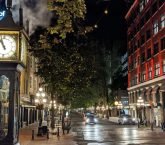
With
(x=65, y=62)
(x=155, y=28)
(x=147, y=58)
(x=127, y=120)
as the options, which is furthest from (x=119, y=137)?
(x=147, y=58)

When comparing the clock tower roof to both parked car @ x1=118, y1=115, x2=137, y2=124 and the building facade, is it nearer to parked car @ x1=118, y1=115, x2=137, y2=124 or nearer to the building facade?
the building facade

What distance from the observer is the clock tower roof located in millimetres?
13930

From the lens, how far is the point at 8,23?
1406 cm

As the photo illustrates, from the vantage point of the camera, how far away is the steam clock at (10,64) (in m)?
13.8

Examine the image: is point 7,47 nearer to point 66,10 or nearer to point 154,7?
point 66,10

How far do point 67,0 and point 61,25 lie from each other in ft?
4.19

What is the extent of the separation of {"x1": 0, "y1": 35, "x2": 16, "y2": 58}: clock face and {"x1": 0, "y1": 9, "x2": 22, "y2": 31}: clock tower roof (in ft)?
0.99

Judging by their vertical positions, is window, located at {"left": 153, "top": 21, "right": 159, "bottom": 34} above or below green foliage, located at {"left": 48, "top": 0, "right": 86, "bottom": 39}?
above

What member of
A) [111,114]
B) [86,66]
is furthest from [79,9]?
[111,114]

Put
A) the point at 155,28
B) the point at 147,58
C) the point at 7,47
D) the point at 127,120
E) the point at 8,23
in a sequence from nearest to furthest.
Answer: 1. the point at 7,47
2. the point at 8,23
3. the point at 155,28
4. the point at 127,120
5. the point at 147,58

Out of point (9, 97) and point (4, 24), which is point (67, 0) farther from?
point (9, 97)

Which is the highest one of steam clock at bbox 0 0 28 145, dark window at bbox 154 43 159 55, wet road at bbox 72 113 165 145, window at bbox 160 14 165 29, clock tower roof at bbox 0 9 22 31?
window at bbox 160 14 165 29

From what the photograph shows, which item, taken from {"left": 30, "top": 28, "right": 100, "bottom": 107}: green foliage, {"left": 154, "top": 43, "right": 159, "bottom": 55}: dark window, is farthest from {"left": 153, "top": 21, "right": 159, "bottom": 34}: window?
{"left": 30, "top": 28, "right": 100, "bottom": 107}: green foliage

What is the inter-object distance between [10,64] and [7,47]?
62cm
